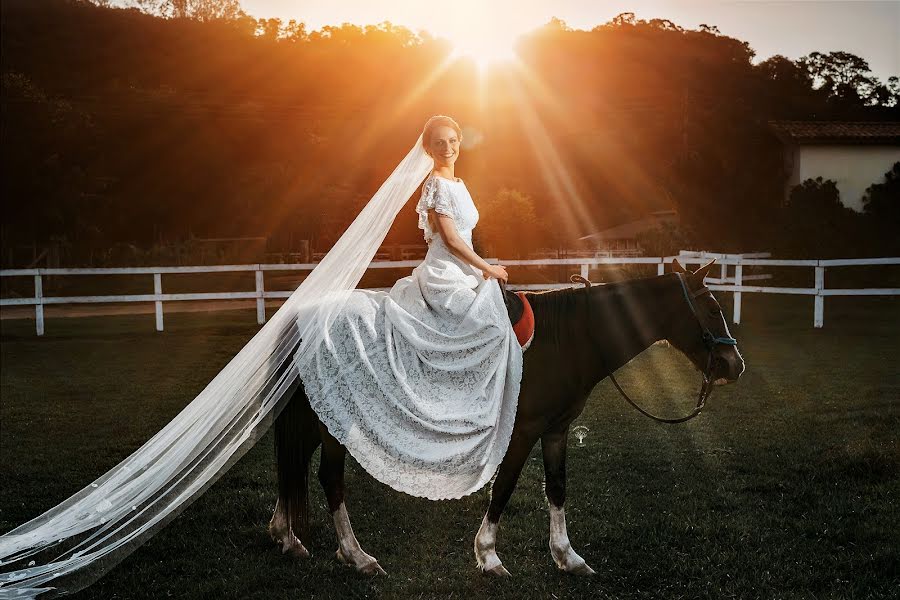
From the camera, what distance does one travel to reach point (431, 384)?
14.0ft

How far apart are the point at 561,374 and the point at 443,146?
4.67 feet

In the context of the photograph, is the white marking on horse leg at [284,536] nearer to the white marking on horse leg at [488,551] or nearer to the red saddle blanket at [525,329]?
the white marking on horse leg at [488,551]

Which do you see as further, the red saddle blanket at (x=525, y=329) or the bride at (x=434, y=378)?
the red saddle blanket at (x=525, y=329)

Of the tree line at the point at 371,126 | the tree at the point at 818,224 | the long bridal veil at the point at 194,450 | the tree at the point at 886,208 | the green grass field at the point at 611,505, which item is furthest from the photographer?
the tree line at the point at 371,126

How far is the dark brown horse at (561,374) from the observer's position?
170 inches

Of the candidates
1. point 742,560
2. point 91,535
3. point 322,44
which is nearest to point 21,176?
point 322,44

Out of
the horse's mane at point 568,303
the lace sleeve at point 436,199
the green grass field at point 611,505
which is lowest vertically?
the green grass field at point 611,505

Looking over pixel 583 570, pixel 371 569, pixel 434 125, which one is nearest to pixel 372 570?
pixel 371 569

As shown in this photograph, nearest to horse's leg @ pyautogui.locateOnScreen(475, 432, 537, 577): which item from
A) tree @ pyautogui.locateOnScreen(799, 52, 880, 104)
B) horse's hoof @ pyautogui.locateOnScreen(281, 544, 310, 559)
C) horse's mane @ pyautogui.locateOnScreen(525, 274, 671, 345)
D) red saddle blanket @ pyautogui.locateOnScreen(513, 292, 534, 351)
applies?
red saddle blanket @ pyautogui.locateOnScreen(513, 292, 534, 351)

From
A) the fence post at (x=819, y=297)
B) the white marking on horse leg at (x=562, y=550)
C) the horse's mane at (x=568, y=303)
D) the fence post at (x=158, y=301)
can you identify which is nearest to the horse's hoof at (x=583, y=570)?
the white marking on horse leg at (x=562, y=550)

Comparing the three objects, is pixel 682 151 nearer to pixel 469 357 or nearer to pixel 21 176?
pixel 21 176

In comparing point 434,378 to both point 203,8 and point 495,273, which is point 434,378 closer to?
point 495,273

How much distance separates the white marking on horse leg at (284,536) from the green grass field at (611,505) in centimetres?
10

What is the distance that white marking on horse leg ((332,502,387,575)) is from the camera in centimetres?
438
